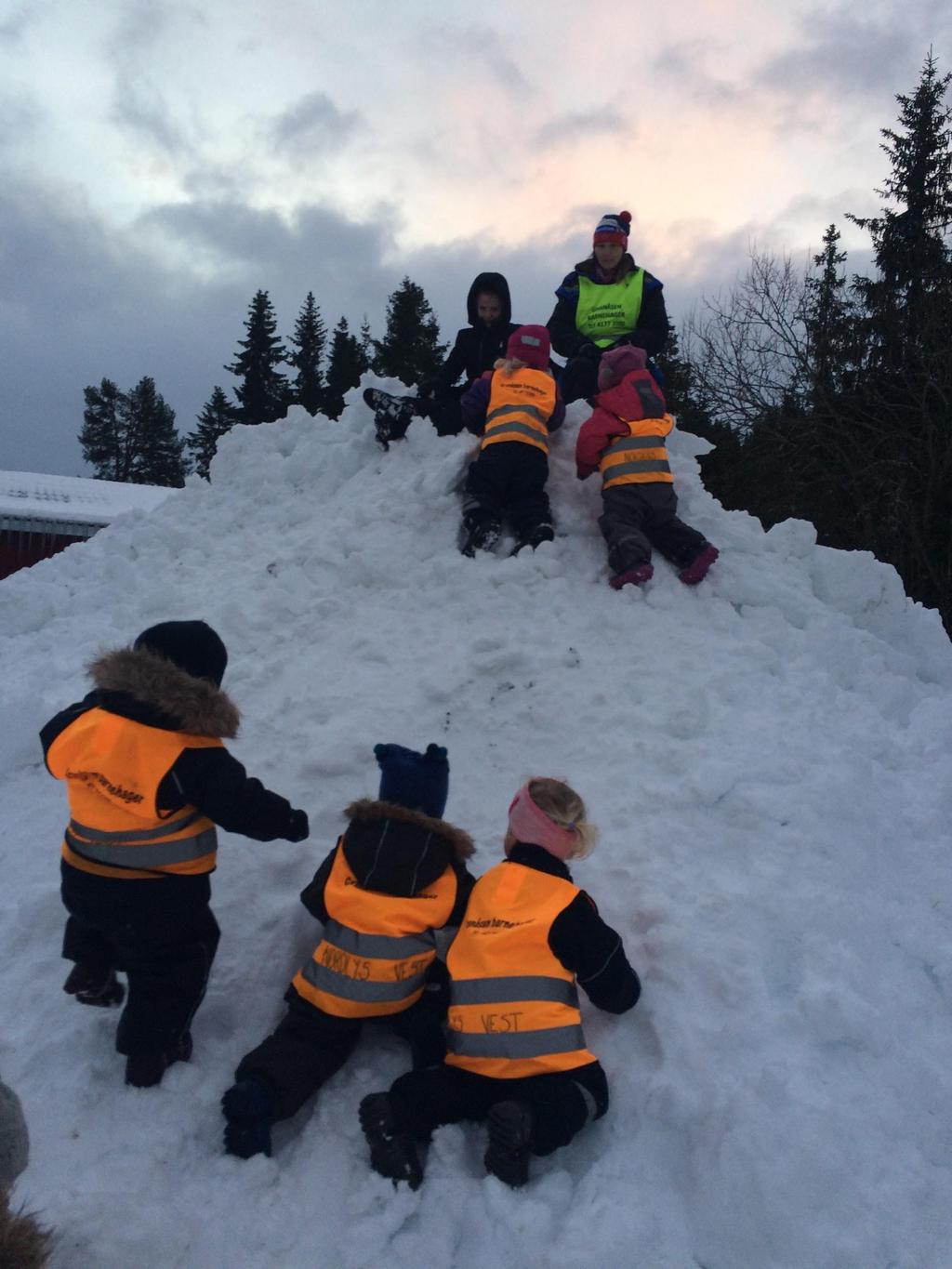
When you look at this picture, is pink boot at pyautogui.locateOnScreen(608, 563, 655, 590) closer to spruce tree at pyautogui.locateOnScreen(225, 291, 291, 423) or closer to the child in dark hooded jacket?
the child in dark hooded jacket

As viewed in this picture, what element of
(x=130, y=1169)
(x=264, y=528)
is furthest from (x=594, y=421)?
(x=130, y=1169)

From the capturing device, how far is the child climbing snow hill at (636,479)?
17.6ft

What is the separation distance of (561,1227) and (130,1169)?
1333 millimetres

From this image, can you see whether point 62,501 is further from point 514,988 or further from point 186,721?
point 514,988

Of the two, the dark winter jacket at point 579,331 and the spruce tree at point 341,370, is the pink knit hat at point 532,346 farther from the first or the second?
the spruce tree at point 341,370

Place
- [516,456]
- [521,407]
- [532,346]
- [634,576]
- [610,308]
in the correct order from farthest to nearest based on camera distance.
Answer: [610,308] → [532,346] → [521,407] → [516,456] → [634,576]

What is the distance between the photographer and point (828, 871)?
3.67 meters

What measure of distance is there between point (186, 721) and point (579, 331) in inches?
209

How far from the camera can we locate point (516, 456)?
572 cm

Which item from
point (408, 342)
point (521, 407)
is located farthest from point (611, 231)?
point (408, 342)

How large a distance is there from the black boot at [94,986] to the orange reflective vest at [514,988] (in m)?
1.26

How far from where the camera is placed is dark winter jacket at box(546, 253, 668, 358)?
22.0 feet

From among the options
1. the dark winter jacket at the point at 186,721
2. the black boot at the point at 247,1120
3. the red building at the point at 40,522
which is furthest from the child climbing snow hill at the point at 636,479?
the red building at the point at 40,522

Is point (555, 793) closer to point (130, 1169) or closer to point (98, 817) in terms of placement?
point (98, 817)
